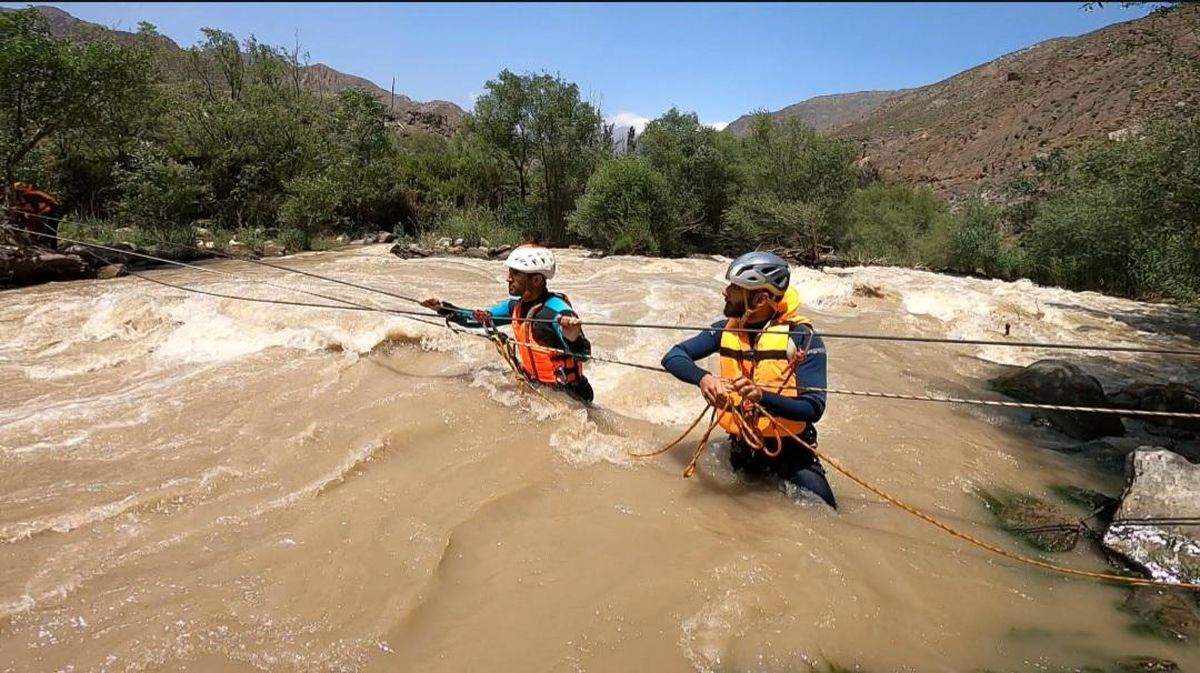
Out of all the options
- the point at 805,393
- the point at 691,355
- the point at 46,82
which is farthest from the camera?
the point at 46,82

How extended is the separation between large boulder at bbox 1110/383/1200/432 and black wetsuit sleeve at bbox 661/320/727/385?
207 inches

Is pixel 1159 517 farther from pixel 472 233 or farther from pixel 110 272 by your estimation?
pixel 472 233

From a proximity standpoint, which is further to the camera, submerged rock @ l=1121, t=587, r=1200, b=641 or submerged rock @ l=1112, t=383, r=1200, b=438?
submerged rock @ l=1112, t=383, r=1200, b=438

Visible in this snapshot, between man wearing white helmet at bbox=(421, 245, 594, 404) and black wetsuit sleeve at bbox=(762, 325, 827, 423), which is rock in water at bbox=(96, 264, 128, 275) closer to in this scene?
man wearing white helmet at bbox=(421, 245, 594, 404)

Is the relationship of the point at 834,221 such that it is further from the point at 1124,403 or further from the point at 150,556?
the point at 150,556

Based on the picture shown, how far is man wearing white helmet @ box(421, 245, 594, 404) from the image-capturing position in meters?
4.59

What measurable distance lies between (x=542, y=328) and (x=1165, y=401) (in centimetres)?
653

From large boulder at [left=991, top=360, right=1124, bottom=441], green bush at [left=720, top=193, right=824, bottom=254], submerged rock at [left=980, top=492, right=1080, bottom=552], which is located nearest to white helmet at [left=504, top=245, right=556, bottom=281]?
submerged rock at [left=980, top=492, right=1080, bottom=552]

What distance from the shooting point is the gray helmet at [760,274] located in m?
3.49

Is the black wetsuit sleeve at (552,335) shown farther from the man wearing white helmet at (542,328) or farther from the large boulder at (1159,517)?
the large boulder at (1159,517)

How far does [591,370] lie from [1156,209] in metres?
9.46

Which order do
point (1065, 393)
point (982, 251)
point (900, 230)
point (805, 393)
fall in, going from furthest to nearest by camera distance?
point (900, 230) < point (982, 251) < point (1065, 393) < point (805, 393)

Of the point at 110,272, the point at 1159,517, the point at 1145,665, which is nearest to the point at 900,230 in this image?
the point at 1159,517

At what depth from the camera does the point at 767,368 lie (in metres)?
3.60
